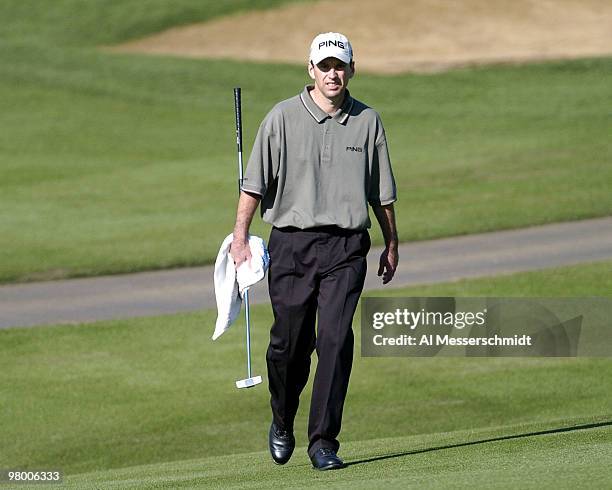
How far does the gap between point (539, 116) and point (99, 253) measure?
14.3 metres

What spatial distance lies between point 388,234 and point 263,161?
864 millimetres

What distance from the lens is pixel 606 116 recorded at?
2948 cm

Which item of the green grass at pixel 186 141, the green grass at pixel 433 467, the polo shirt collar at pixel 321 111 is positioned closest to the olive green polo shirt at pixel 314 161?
the polo shirt collar at pixel 321 111

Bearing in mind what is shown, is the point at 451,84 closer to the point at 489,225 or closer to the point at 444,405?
the point at 489,225

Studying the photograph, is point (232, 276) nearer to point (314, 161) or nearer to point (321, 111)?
point (314, 161)

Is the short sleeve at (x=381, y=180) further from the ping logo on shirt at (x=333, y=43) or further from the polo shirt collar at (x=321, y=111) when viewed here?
the ping logo on shirt at (x=333, y=43)

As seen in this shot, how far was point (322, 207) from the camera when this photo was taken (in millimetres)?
7234

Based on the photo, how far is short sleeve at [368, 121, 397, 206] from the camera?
7.36m

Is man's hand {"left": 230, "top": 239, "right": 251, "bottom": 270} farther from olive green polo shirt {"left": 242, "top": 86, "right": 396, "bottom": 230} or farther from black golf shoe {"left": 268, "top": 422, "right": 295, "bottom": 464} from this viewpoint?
black golf shoe {"left": 268, "top": 422, "right": 295, "bottom": 464}

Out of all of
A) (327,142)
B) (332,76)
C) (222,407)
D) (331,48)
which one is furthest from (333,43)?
(222,407)

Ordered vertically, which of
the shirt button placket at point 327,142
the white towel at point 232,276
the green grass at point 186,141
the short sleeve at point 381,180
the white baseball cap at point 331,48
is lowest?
the green grass at point 186,141

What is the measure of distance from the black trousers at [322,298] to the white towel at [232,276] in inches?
2.8

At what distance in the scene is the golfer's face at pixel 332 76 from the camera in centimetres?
718

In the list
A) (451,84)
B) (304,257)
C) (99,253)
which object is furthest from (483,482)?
(451,84)
